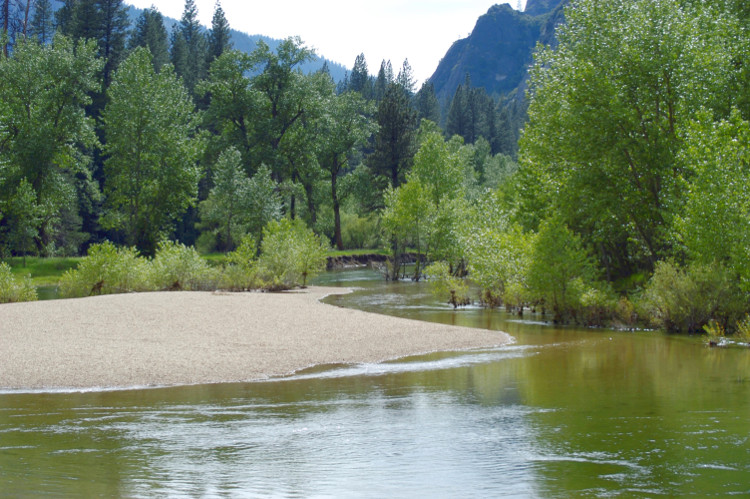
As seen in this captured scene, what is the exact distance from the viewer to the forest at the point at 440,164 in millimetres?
25703

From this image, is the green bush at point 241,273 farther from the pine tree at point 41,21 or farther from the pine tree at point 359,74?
the pine tree at point 359,74

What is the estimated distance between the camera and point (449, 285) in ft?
115

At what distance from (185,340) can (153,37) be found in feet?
254

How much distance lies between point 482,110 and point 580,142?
124 metres

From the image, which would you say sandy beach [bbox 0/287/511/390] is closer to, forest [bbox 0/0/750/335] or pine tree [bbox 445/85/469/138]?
forest [bbox 0/0/750/335]

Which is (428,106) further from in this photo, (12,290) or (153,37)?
(12,290)

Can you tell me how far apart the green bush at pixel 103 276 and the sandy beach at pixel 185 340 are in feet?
17.4

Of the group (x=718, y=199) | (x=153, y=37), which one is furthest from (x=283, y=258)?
(x=153, y=37)

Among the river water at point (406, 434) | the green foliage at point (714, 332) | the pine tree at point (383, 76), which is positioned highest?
the pine tree at point (383, 76)

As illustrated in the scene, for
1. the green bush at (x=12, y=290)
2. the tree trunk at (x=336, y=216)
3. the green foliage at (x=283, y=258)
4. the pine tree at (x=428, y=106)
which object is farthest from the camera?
the pine tree at (x=428, y=106)

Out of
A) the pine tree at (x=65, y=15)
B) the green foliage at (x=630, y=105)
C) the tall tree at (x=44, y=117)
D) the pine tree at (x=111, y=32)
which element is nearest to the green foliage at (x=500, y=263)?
the green foliage at (x=630, y=105)

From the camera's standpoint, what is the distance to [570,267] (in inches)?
1067

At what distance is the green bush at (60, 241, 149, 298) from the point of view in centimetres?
3350

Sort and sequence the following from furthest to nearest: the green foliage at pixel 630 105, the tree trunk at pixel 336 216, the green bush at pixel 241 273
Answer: the tree trunk at pixel 336 216 < the green bush at pixel 241 273 < the green foliage at pixel 630 105
